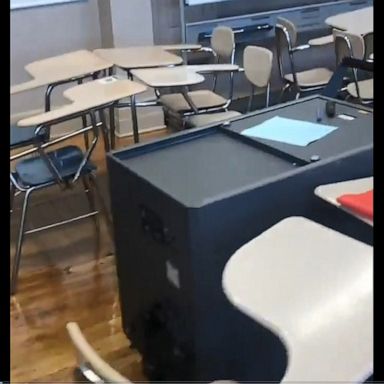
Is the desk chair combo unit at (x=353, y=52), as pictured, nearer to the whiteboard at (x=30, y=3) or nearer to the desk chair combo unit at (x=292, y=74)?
the desk chair combo unit at (x=292, y=74)

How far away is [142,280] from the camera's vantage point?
2273 millimetres

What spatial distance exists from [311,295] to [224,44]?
9.83ft

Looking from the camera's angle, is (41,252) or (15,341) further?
(41,252)

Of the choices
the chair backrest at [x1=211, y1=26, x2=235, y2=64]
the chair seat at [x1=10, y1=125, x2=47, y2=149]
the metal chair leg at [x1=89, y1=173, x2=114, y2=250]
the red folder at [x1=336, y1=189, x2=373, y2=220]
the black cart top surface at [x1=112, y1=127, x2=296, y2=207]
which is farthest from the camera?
the chair backrest at [x1=211, y1=26, x2=235, y2=64]

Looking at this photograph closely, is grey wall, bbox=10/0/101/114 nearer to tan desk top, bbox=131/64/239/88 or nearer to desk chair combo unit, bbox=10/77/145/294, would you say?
tan desk top, bbox=131/64/239/88

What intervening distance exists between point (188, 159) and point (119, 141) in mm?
2554

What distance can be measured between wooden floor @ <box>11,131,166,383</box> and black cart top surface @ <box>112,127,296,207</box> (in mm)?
715

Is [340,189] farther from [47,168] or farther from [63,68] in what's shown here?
[63,68]

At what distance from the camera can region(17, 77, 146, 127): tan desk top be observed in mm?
2875

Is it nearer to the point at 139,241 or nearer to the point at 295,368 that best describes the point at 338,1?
the point at 139,241

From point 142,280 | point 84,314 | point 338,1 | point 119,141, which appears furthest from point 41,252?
point 338,1

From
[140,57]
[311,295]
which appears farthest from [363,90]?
[311,295]

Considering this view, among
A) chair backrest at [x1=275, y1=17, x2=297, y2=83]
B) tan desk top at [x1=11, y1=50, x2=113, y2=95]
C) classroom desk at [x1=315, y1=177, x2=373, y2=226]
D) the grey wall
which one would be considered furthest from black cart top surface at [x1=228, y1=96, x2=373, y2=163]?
the grey wall
